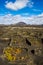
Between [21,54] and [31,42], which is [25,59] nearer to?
[21,54]

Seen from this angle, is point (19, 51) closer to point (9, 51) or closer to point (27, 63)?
point (9, 51)

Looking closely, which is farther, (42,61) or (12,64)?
(42,61)

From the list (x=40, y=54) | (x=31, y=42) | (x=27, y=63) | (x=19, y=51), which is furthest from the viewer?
(x=31, y=42)

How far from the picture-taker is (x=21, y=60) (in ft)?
125

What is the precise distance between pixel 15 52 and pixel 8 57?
2.34 metres

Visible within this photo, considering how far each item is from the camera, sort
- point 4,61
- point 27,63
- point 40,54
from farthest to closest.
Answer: point 40,54, point 4,61, point 27,63

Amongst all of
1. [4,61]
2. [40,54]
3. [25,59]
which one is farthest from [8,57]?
[40,54]

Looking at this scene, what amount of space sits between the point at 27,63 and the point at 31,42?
30300 mm

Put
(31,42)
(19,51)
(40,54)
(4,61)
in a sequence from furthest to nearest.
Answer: (31,42) < (40,54) < (19,51) < (4,61)

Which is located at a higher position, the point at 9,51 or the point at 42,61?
the point at 9,51

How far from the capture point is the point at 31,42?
66.2 meters

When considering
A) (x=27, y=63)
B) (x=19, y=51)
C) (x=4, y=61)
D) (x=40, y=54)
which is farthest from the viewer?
(x=40, y=54)

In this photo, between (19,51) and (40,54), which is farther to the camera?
(40,54)

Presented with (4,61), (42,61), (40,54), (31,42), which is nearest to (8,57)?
(4,61)
